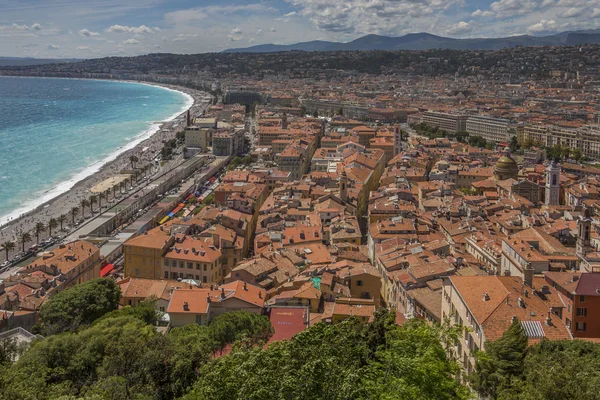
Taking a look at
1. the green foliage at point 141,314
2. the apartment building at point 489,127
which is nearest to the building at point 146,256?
the green foliage at point 141,314

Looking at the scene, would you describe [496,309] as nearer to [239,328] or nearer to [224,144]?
[239,328]

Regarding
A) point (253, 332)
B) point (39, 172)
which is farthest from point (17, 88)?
point (253, 332)

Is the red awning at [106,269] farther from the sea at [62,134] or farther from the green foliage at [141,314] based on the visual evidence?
the sea at [62,134]

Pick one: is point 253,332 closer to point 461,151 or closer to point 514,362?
point 514,362

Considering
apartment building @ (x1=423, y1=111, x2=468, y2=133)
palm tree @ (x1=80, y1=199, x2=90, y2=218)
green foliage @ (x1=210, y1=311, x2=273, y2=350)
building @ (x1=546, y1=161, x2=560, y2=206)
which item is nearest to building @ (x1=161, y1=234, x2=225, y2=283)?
green foliage @ (x1=210, y1=311, x2=273, y2=350)

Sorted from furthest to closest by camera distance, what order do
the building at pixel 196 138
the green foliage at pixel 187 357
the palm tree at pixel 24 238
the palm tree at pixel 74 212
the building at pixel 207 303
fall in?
the building at pixel 196 138 < the palm tree at pixel 74 212 < the palm tree at pixel 24 238 < the building at pixel 207 303 < the green foliage at pixel 187 357

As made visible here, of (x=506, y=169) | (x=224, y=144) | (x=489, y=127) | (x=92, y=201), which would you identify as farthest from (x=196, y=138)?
(x=506, y=169)
